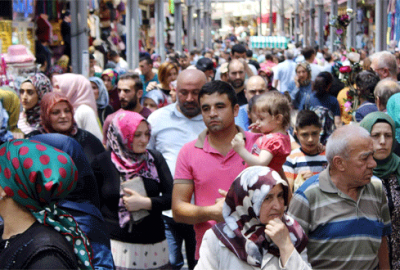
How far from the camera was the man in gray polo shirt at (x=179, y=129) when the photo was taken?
4926 mm

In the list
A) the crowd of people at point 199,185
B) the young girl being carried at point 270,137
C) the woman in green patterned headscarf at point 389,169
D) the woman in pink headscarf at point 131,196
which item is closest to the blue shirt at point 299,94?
the crowd of people at point 199,185

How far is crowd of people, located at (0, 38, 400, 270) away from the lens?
8.21 feet

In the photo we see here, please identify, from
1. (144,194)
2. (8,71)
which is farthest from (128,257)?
(8,71)

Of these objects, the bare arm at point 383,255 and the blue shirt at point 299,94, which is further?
the blue shirt at point 299,94

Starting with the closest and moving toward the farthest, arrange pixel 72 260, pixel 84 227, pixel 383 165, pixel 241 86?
1. pixel 72 260
2. pixel 84 227
3. pixel 383 165
4. pixel 241 86

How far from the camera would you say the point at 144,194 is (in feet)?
14.8

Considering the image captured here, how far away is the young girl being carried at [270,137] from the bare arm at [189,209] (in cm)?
33

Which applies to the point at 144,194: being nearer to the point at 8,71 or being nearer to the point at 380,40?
the point at 8,71

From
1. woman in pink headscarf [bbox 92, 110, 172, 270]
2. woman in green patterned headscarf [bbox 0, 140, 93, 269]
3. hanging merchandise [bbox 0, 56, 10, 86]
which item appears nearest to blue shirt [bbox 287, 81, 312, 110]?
hanging merchandise [bbox 0, 56, 10, 86]

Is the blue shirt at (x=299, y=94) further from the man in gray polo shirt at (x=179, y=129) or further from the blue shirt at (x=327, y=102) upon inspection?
the man in gray polo shirt at (x=179, y=129)

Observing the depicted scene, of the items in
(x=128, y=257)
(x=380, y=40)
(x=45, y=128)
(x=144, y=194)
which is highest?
(x=380, y=40)

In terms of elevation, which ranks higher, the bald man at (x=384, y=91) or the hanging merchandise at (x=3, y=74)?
the hanging merchandise at (x=3, y=74)

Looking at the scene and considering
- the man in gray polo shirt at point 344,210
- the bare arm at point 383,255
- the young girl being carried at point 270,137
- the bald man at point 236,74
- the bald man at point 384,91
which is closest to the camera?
the man in gray polo shirt at point 344,210

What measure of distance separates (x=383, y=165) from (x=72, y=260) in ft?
8.16
